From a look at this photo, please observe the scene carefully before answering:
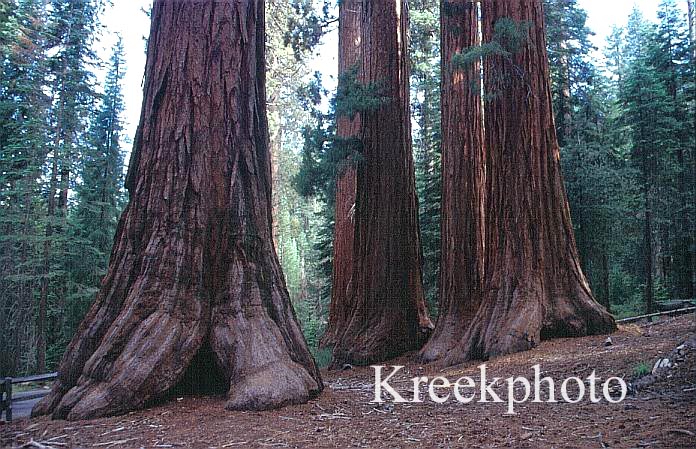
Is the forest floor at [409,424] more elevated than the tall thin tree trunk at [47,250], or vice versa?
the tall thin tree trunk at [47,250]

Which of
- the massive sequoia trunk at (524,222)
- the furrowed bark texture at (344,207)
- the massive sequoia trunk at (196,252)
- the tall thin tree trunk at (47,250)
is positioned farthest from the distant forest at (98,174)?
A: the massive sequoia trunk at (196,252)

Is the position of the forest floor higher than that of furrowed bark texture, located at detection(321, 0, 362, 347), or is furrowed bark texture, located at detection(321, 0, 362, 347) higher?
furrowed bark texture, located at detection(321, 0, 362, 347)

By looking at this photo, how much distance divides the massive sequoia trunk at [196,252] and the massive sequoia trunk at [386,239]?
14.8ft

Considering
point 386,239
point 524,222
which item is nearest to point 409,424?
point 524,222

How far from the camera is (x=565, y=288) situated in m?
7.94

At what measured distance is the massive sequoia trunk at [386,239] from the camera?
10141mm

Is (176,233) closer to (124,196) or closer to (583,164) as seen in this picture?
(583,164)

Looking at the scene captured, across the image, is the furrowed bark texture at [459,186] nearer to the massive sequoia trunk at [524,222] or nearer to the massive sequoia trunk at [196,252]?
the massive sequoia trunk at [524,222]

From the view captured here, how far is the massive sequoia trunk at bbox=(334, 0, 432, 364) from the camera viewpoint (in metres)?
10.1

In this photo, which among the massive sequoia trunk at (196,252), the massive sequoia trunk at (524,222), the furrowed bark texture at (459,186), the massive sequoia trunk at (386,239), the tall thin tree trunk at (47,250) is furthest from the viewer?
the tall thin tree trunk at (47,250)

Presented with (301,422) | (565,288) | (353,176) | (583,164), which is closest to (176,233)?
(301,422)

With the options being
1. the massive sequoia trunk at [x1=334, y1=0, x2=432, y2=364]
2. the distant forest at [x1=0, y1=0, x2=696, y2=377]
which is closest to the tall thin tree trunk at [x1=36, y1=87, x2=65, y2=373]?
the distant forest at [x1=0, y1=0, x2=696, y2=377]

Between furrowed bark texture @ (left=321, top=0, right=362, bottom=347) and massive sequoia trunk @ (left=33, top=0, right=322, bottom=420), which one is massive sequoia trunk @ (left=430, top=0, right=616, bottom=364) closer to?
furrowed bark texture @ (left=321, top=0, right=362, bottom=347)

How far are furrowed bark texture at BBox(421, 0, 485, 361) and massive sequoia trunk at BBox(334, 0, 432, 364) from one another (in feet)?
2.31
